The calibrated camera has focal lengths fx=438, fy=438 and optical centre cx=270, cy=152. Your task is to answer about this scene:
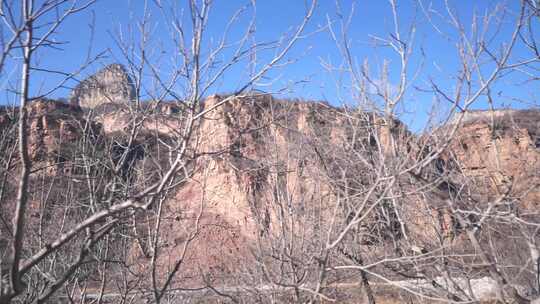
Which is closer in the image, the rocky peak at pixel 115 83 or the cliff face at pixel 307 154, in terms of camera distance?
the rocky peak at pixel 115 83

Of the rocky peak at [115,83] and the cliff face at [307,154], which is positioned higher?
the rocky peak at [115,83]

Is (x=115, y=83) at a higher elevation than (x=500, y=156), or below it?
higher

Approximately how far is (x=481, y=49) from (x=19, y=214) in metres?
2.89

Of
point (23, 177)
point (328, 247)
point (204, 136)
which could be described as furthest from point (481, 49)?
point (23, 177)

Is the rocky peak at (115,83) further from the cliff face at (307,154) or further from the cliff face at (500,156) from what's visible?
the cliff face at (500,156)

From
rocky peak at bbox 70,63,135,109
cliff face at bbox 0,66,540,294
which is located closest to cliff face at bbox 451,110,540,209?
cliff face at bbox 0,66,540,294

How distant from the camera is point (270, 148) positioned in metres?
6.28

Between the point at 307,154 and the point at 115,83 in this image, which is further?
the point at 307,154

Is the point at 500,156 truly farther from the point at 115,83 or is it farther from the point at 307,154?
the point at 115,83

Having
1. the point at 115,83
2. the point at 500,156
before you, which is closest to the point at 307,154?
the point at 500,156

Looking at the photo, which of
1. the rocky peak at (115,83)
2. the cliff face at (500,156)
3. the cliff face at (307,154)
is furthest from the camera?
the cliff face at (500,156)

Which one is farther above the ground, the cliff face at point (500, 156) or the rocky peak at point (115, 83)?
the rocky peak at point (115, 83)

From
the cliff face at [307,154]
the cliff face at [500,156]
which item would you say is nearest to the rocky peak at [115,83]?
the cliff face at [307,154]

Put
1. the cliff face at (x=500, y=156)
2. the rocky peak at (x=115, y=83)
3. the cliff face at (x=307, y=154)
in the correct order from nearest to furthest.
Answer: the rocky peak at (x=115, y=83) < the cliff face at (x=307, y=154) < the cliff face at (x=500, y=156)
